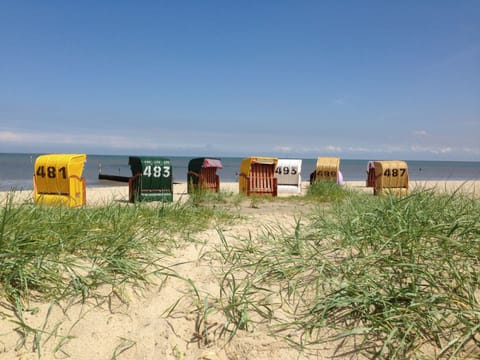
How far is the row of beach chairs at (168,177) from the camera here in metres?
8.90

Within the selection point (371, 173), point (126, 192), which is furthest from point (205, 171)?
point (371, 173)

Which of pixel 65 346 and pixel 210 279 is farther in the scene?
pixel 210 279

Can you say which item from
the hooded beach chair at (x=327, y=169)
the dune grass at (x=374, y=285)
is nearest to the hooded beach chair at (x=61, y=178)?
the dune grass at (x=374, y=285)

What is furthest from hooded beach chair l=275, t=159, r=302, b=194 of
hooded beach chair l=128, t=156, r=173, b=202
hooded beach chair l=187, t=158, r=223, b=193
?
hooded beach chair l=128, t=156, r=173, b=202

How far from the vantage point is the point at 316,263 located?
3209 mm

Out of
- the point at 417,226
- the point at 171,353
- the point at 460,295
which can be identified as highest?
the point at 417,226

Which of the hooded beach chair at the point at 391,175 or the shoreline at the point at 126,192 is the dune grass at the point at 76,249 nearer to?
the shoreline at the point at 126,192

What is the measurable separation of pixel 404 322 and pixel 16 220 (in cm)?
331

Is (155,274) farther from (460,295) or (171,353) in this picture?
(460,295)

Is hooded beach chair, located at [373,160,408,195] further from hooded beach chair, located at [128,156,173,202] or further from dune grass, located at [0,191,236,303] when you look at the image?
dune grass, located at [0,191,236,303]

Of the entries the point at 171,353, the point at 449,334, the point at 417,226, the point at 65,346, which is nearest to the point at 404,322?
the point at 449,334

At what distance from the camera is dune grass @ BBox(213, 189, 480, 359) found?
230cm

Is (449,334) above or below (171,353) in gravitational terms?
above

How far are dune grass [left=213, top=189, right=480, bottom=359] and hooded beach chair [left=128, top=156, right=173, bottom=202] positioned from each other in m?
7.37
